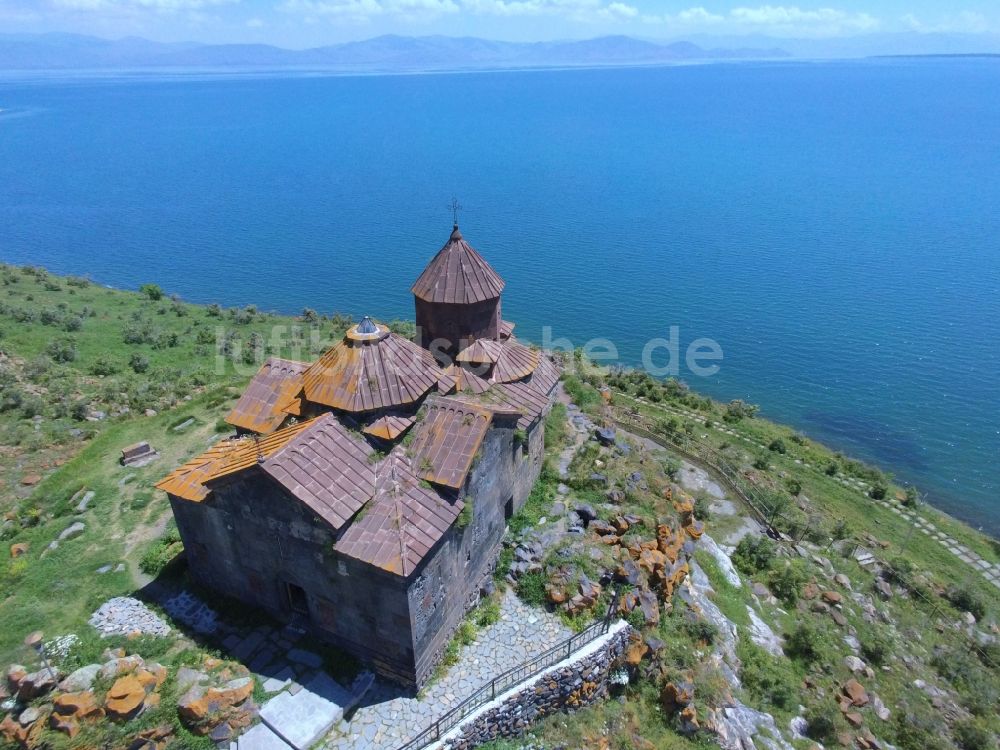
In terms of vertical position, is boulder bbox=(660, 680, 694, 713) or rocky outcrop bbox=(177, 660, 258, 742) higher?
rocky outcrop bbox=(177, 660, 258, 742)

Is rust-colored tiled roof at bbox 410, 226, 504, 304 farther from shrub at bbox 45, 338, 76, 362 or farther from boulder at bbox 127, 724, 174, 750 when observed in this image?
shrub at bbox 45, 338, 76, 362

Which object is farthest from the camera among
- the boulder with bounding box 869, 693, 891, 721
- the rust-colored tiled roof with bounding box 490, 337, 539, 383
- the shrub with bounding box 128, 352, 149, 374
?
the shrub with bounding box 128, 352, 149, 374

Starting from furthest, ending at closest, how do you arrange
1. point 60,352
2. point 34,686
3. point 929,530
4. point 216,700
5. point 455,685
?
point 60,352 → point 929,530 → point 455,685 → point 34,686 → point 216,700

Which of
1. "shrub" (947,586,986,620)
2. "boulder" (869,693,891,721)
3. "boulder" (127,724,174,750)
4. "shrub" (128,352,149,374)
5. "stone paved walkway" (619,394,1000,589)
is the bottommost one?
"stone paved walkway" (619,394,1000,589)

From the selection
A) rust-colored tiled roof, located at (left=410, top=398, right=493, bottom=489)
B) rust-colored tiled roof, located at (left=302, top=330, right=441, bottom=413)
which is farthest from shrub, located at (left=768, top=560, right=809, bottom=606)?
rust-colored tiled roof, located at (left=302, top=330, right=441, bottom=413)

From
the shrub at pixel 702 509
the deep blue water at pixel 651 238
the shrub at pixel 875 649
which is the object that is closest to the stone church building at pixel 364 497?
the shrub at pixel 702 509

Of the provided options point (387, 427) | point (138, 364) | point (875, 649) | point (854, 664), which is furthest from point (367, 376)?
point (138, 364)

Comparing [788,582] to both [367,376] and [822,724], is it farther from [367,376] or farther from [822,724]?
[367,376]

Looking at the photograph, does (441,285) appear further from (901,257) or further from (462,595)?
(901,257)
